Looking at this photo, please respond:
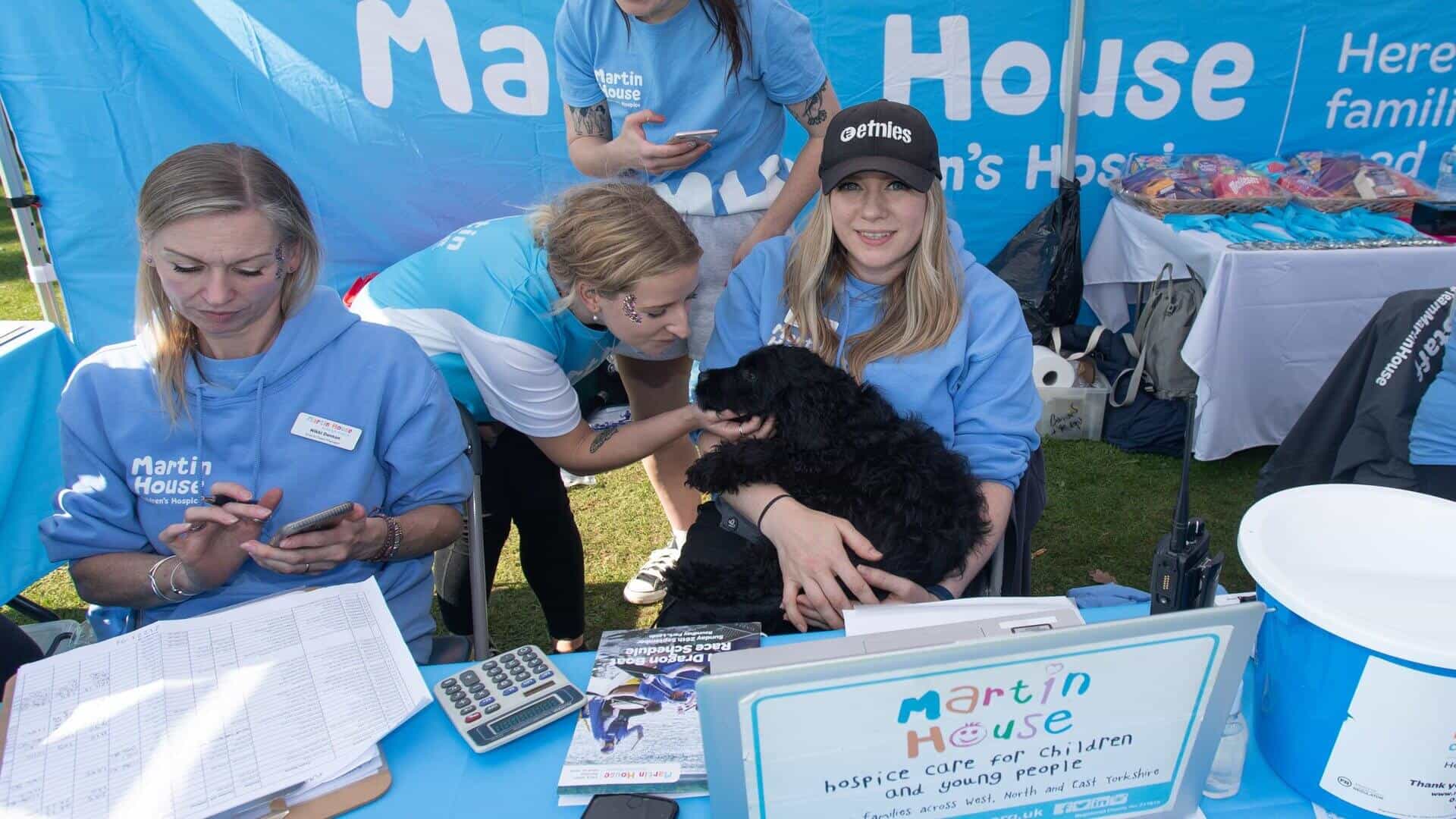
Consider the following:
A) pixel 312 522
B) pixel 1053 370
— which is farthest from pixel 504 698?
pixel 1053 370

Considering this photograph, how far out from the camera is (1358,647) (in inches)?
36.3

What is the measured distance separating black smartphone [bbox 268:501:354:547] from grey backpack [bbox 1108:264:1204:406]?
3556mm

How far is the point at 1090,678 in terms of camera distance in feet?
2.96

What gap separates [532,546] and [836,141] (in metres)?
1.39

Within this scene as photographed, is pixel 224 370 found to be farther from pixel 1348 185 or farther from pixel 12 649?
pixel 1348 185

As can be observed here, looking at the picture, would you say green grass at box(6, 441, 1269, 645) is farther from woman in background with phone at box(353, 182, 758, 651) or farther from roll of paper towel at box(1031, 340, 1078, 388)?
woman in background with phone at box(353, 182, 758, 651)

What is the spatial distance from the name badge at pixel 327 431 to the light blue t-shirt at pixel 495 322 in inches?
15.2

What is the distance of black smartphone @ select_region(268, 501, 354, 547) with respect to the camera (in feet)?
4.64

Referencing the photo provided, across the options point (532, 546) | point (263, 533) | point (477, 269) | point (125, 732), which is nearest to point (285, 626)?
point (125, 732)

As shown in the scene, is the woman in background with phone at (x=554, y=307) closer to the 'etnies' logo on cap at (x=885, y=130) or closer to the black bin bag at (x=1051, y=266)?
the 'etnies' logo on cap at (x=885, y=130)

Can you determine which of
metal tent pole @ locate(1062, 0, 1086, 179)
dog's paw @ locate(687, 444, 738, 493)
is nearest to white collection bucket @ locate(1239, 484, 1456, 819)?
dog's paw @ locate(687, 444, 738, 493)

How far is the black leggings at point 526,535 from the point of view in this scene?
234cm

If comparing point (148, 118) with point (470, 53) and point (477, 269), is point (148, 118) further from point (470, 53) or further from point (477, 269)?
point (477, 269)

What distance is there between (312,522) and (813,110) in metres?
1.82
